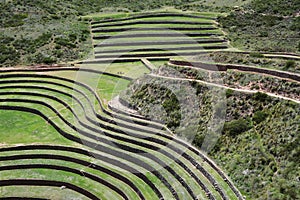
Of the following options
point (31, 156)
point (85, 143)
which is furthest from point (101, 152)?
point (31, 156)

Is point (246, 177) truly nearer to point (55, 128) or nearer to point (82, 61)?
point (55, 128)

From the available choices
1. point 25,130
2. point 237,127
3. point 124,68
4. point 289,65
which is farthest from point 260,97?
point 124,68

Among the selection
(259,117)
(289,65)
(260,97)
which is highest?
(289,65)

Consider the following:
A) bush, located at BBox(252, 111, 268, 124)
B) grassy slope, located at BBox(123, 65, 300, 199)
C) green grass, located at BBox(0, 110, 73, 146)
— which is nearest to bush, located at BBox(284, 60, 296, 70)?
grassy slope, located at BBox(123, 65, 300, 199)

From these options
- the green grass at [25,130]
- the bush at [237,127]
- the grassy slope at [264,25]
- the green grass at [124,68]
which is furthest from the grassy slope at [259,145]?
the grassy slope at [264,25]

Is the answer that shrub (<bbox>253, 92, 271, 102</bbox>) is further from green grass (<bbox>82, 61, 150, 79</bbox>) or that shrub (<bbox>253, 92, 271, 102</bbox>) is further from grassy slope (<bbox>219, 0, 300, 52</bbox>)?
green grass (<bbox>82, 61, 150, 79</bbox>)

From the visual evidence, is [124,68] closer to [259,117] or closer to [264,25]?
[264,25]

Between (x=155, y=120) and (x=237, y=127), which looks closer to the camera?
(x=237, y=127)

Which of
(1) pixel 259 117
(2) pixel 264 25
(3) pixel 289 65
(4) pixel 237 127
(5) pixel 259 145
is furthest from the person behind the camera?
(2) pixel 264 25
